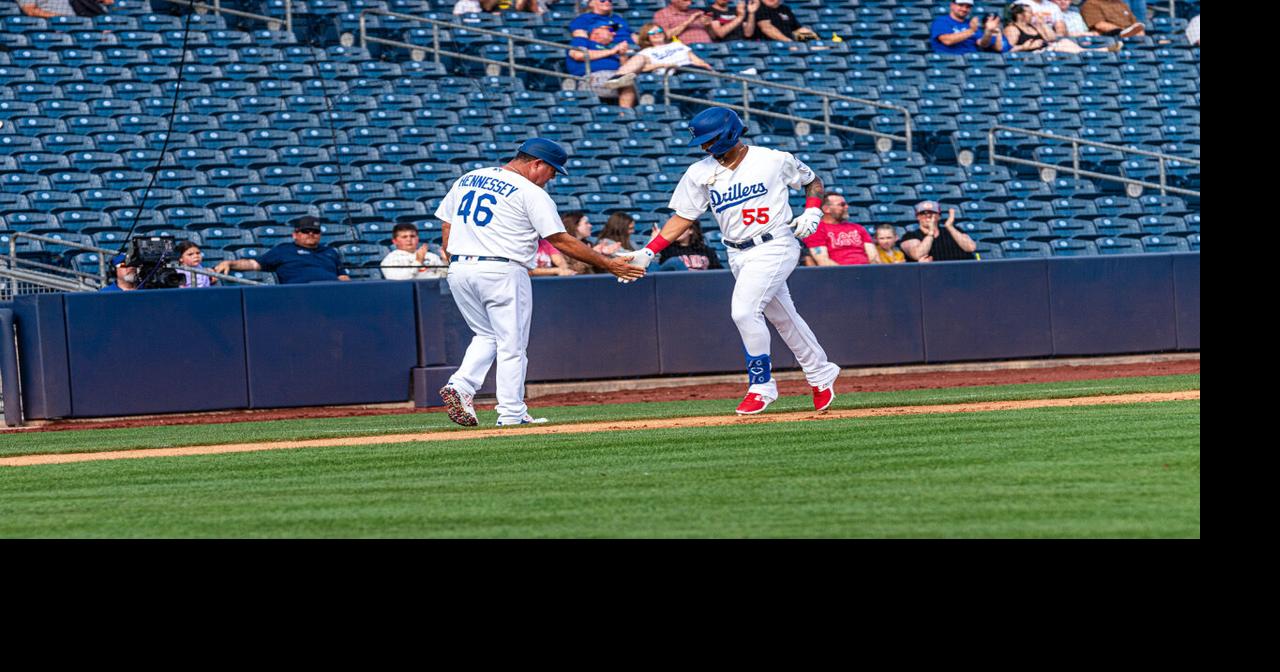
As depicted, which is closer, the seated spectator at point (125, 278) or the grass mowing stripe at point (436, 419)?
the grass mowing stripe at point (436, 419)

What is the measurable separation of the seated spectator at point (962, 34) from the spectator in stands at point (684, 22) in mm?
2934

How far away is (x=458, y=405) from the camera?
30.2ft

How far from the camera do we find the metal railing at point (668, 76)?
17750 millimetres

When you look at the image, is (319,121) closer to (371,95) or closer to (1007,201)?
(371,95)

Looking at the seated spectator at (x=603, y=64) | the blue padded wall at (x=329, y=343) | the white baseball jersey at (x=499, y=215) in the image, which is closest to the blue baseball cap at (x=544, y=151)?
the white baseball jersey at (x=499, y=215)

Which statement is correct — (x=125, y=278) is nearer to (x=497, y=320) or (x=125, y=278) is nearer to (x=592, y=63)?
(x=497, y=320)

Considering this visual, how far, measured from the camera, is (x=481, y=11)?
62.7 feet

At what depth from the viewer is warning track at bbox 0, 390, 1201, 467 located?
28.5 feet

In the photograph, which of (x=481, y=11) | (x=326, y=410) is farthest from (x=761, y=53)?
(x=326, y=410)

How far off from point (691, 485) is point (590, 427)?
3.13 m

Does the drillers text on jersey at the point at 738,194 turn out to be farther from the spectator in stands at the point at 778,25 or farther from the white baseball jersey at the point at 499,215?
the spectator in stands at the point at 778,25

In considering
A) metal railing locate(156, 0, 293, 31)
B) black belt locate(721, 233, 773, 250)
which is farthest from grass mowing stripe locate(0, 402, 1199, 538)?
metal railing locate(156, 0, 293, 31)

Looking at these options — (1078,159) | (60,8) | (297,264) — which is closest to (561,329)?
(297,264)
